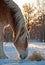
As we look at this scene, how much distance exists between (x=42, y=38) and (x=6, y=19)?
55.0ft

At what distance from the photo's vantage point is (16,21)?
487cm

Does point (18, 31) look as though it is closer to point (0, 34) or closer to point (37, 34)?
point (0, 34)

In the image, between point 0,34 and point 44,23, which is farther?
point 44,23

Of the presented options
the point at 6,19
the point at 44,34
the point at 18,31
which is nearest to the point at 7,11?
the point at 6,19

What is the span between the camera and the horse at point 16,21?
4824 mm

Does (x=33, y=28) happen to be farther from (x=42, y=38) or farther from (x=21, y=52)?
(x=21, y=52)

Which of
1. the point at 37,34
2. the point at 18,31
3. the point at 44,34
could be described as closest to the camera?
the point at 18,31

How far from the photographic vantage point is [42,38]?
2166 cm

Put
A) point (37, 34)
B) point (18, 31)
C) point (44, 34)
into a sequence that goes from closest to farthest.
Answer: point (18, 31) < point (44, 34) < point (37, 34)

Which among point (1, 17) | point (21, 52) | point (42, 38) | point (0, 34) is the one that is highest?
point (1, 17)

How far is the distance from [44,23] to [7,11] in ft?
59.1

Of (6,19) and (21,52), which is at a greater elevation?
(6,19)

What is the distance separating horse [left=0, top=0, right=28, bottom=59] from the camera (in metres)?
4.82

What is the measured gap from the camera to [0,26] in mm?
4965
